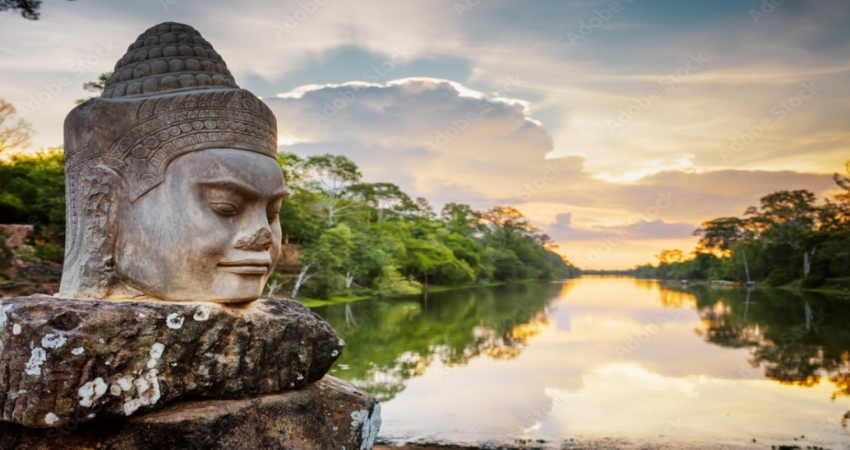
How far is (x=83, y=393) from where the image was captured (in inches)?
118

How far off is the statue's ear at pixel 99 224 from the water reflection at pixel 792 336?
13168mm

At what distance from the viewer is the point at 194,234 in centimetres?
355

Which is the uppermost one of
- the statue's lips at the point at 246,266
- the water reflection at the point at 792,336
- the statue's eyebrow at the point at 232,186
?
the statue's eyebrow at the point at 232,186

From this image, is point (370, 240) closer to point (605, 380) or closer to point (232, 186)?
point (605, 380)

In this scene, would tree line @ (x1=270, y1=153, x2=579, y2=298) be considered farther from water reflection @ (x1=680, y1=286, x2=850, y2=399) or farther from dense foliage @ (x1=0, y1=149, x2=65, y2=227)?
water reflection @ (x1=680, y1=286, x2=850, y2=399)

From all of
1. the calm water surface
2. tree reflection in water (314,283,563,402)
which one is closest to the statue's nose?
the calm water surface

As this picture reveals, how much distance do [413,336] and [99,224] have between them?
16.8 metres

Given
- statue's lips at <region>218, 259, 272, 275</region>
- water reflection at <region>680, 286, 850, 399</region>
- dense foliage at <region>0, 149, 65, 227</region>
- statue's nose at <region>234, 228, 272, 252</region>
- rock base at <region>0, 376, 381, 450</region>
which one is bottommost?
water reflection at <region>680, 286, 850, 399</region>

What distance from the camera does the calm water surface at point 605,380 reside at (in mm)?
9594

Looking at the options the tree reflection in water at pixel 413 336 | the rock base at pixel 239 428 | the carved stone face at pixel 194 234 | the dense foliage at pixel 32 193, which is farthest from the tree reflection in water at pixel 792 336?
the dense foliage at pixel 32 193

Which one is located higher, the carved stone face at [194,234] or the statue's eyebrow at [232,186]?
the statue's eyebrow at [232,186]

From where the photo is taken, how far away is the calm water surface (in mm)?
9594

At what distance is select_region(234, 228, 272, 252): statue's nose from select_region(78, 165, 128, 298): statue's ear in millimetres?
704

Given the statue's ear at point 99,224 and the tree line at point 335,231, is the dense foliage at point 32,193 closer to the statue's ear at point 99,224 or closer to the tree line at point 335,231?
the tree line at point 335,231
